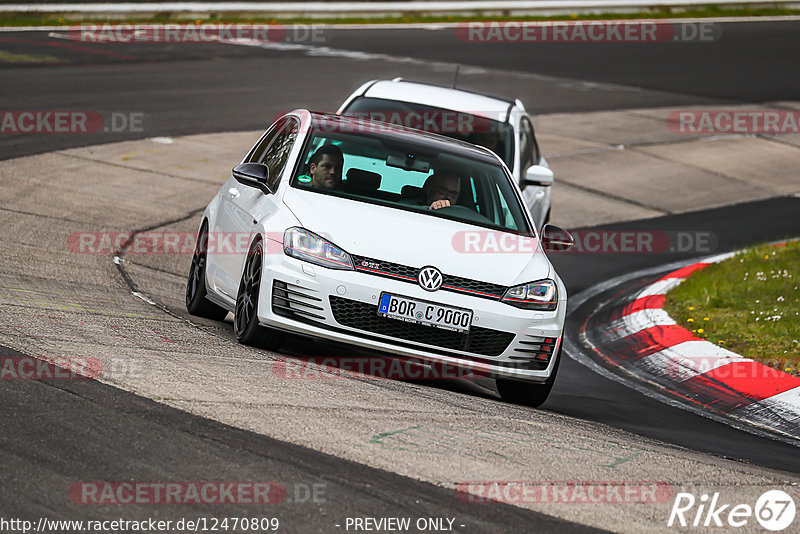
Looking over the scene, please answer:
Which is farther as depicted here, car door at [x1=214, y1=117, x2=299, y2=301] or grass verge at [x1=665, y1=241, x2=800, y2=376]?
grass verge at [x1=665, y1=241, x2=800, y2=376]

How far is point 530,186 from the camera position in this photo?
11633 mm

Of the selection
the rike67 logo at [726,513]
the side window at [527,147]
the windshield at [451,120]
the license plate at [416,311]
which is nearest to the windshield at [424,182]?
the license plate at [416,311]

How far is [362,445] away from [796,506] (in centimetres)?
184

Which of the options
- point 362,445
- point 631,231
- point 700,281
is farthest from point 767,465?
point 631,231

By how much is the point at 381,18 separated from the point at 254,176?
81.9 ft

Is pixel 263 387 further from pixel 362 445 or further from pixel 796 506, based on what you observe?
pixel 796 506

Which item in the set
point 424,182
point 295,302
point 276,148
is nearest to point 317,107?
point 276,148

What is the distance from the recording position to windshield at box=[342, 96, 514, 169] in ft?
37.0

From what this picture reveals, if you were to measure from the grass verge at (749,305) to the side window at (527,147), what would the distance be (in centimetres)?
192

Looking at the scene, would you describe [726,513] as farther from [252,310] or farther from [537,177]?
[537,177]

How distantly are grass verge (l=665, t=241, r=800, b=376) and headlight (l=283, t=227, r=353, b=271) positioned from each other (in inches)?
139

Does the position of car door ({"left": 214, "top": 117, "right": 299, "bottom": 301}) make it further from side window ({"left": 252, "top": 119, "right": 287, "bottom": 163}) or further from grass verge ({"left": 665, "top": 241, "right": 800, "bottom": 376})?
grass verge ({"left": 665, "top": 241, "right": 800, "bottom": 376})

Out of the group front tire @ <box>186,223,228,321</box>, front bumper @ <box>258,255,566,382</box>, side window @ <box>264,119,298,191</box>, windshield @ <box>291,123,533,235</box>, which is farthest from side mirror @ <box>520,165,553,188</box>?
front bumper @ <box>258,255,566,382</box>

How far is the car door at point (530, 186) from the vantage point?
37.2 ft
